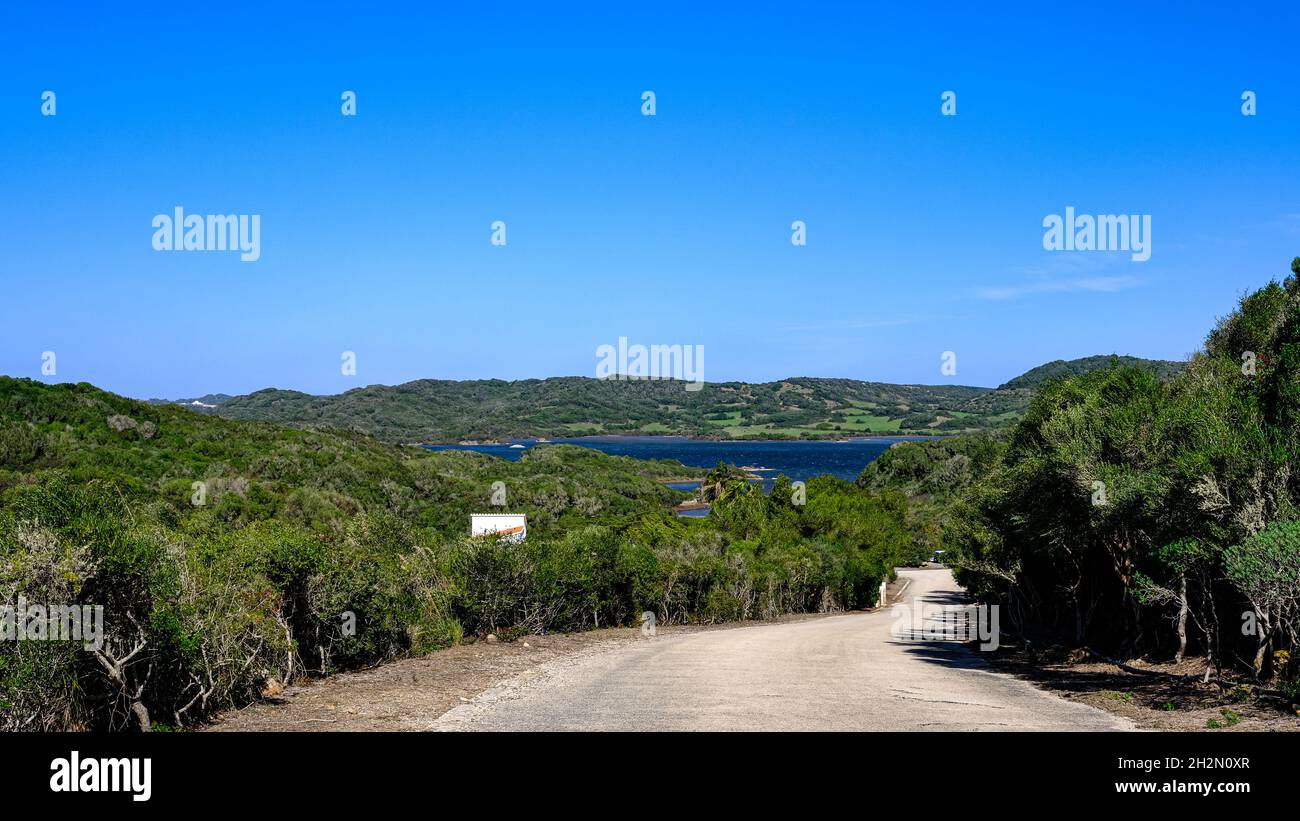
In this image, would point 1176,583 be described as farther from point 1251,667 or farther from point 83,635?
point 83,635

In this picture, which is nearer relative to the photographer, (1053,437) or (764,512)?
(1053,437)

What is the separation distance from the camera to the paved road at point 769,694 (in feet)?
34.8

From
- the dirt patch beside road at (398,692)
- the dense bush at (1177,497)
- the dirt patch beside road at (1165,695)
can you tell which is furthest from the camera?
the dense bush at (1177,497)

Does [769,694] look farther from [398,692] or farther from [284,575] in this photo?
[284,575]

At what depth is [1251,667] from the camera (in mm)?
12688

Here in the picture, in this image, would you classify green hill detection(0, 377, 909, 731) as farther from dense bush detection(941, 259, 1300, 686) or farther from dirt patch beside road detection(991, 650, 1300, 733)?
dirt patch beside road detection(991, 650, 1300, 733)

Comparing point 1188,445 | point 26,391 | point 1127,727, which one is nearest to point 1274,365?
point 1188,445

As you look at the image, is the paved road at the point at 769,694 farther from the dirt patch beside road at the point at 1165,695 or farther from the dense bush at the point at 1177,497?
the dense bush at the point at 1177,497

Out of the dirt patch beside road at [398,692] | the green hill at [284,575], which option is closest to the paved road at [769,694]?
the dirt patch beside road at [398,692]

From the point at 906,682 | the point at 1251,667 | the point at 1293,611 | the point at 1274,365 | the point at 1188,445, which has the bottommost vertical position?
the point at 906,682

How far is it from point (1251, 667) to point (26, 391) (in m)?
71.4

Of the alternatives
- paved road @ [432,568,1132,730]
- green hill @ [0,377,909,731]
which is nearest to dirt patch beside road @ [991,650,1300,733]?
paved road @ [432,568,1132,730]

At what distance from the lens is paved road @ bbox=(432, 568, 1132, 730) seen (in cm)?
1060

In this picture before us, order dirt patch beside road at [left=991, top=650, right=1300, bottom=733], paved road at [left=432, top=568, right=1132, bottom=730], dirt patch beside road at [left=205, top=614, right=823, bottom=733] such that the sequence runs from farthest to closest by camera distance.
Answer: paved road at [left=432, top=568, right=1132, bottom=730] < dirt patch beside road at [left=991, top=650, right=1300, bottom=733] < dirt patch beside road at [left=205, top=614, right=823, bottom=733]
